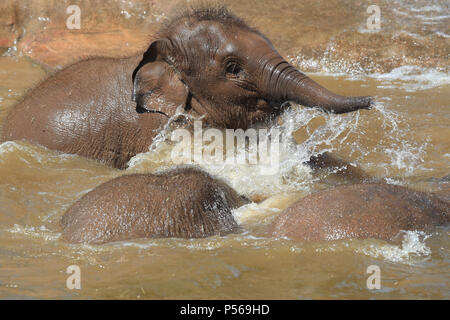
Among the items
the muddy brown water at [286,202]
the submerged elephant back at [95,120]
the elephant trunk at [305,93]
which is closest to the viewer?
the muddy brown water at [286,202]

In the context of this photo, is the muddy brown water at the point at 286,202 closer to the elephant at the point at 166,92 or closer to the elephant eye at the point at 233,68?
→ the elephant at the point at 166,92

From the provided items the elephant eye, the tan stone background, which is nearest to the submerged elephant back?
the elephant eye

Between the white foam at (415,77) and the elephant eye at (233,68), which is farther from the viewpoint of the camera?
the white foam at (415,77)

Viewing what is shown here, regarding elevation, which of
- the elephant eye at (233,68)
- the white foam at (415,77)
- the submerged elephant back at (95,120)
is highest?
the white foam at (415,77)

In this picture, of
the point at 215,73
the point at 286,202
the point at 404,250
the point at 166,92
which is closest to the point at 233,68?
the point at 215,73

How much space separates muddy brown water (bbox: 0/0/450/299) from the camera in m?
4.73

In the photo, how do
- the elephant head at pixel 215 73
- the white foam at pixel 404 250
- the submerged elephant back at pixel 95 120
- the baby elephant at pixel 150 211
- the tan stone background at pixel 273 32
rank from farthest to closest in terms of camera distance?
the tan stone background at pixel 273 32 < the submerged elephant back at pixel 95 120 < the elephant head at pixel 215 73 < the baby elephant at pixel 150 211 < the white foam at pixel 404 250

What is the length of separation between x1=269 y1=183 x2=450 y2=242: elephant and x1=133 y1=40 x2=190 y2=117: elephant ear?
265 centimetres

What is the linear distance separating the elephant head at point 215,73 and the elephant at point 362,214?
1980 mm

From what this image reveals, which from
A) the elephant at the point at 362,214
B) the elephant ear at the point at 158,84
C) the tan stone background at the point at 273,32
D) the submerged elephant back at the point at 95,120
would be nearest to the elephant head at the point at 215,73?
the elephant ear at the point at 158,84

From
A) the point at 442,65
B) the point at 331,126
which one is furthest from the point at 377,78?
the point at 331,126

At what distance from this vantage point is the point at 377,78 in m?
11.7

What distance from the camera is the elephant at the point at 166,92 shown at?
23.6 feet

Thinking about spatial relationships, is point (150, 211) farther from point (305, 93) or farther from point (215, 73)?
point (215, 73)
